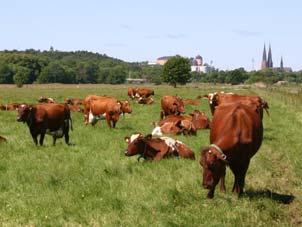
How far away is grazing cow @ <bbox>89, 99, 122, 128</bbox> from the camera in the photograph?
2234 cm

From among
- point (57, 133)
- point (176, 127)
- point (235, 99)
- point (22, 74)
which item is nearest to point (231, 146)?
point (57, 133)

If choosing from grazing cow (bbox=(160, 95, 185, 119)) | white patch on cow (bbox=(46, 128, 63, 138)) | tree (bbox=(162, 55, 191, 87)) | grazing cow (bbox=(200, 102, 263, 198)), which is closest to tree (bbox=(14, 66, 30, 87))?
tree (bbox=(162, 55, 191, 87))

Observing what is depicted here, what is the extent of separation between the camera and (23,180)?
1088 centimetres

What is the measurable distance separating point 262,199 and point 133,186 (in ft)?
8.43

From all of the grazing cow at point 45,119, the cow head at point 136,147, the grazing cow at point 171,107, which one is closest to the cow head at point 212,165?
the cow head at point 136,147

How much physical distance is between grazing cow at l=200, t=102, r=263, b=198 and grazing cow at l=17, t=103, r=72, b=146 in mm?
8146

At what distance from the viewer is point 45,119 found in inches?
666

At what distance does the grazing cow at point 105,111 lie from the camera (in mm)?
22344

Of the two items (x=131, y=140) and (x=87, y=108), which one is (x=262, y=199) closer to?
(x=131, y=140)

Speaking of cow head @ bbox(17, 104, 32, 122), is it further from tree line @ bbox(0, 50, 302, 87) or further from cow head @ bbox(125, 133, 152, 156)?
tree line @ bbox(0, 50, 302, 87)

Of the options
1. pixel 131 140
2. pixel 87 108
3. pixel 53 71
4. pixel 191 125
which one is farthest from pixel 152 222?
pixel 53 71

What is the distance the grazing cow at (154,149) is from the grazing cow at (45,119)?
4.14m

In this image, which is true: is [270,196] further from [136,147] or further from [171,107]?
[171,107]

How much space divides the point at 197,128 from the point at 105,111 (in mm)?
4341
